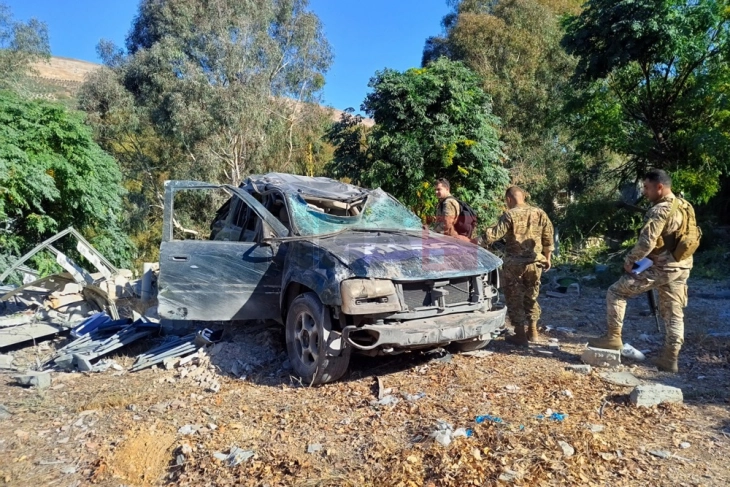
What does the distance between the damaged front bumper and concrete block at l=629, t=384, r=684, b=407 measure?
1.21m

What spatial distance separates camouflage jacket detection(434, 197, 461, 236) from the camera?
6395 millimetres

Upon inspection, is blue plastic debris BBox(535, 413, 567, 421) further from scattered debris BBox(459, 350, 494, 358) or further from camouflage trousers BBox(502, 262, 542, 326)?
camouflage trousers BBox(502, 262, 542, 326)

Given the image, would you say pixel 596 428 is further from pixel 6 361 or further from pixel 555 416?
pixel 6 361

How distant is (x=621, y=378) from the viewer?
4.60 m

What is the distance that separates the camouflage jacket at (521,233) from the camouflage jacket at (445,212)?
2.76ft

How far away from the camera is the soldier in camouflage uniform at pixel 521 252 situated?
561 cm

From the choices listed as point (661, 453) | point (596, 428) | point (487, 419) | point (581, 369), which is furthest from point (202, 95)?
point (661, 453)

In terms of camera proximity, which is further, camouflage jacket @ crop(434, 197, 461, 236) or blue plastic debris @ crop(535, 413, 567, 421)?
camouflage jacket @ crop(434, 197, 461, 236)

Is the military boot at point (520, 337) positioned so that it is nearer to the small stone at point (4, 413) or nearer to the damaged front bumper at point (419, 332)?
the damaged front bumper at point (419, 332)

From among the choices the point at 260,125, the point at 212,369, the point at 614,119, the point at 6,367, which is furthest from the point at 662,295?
the point at 260,125

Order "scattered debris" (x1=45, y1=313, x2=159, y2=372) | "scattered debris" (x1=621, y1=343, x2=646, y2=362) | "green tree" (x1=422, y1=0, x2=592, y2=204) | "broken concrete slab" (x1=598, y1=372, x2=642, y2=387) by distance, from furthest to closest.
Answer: "green tree" (x1=422, y1=0, x2=592, y2=204)
"scattered debris" (x1=45, y1=313, x2=159, y2=372)
"scattered debris" (x1=621, y1=343, x2=646, y2=362)
"broken concrete slab" (x1=598, y1=372, x2=642, y2=387)

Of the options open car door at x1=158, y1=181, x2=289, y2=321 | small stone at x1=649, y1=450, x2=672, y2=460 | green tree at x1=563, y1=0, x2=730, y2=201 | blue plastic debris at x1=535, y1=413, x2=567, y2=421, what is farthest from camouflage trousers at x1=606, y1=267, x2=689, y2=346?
green tree at x1=563, y1=0, x2=730, y2=201

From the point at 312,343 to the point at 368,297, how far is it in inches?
30.6

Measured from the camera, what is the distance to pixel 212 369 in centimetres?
527
